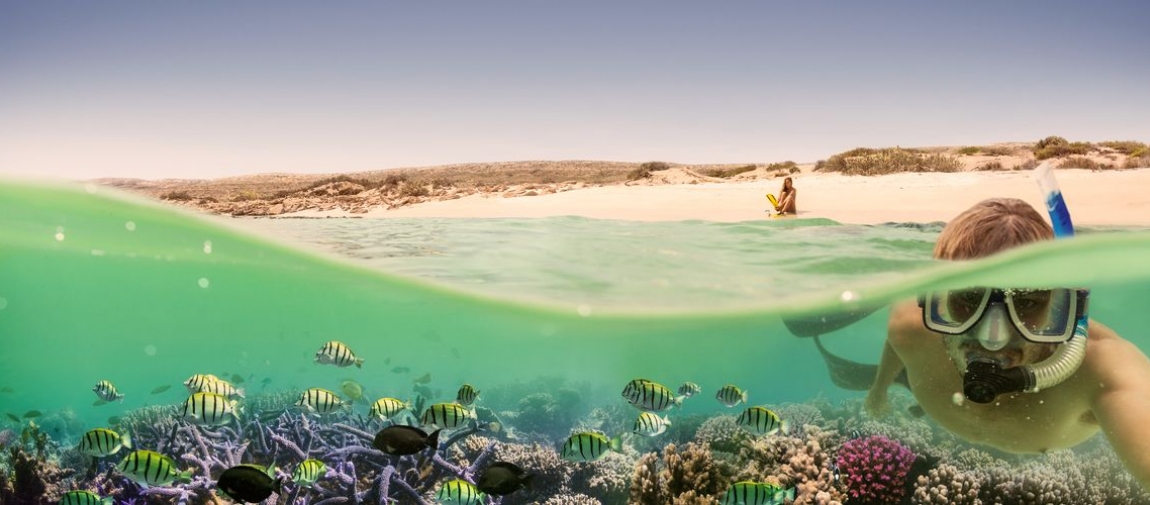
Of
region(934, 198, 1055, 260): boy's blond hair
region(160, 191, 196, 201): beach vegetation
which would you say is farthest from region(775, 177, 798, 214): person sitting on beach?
region(160, 191, 196, 201): beach vegetation

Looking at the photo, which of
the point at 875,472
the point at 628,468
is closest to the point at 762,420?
the point at 875,472

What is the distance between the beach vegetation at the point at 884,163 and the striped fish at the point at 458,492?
50.6 feet

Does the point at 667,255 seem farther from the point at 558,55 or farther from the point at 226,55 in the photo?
the point at 226,55

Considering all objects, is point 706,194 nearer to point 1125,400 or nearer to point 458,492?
point 458,492

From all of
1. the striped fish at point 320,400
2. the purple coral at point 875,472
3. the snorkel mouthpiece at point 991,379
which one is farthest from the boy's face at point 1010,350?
the striped fish at point 320,400

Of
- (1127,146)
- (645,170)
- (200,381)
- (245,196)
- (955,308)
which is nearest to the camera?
(955,308)

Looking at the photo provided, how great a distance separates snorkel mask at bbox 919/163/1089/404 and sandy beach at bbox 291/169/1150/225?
6.34 m

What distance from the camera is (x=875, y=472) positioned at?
8438mm

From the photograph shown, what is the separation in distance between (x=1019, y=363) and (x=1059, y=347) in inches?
→ 10.7

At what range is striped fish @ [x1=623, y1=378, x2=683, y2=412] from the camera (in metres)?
7.43

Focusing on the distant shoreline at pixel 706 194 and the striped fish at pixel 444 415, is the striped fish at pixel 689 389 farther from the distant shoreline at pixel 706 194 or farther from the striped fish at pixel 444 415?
the distant shoreline at pixel 706 194

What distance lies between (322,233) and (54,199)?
4.98 metres

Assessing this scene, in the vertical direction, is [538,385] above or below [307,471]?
below

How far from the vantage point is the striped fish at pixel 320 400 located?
7.73 metres
